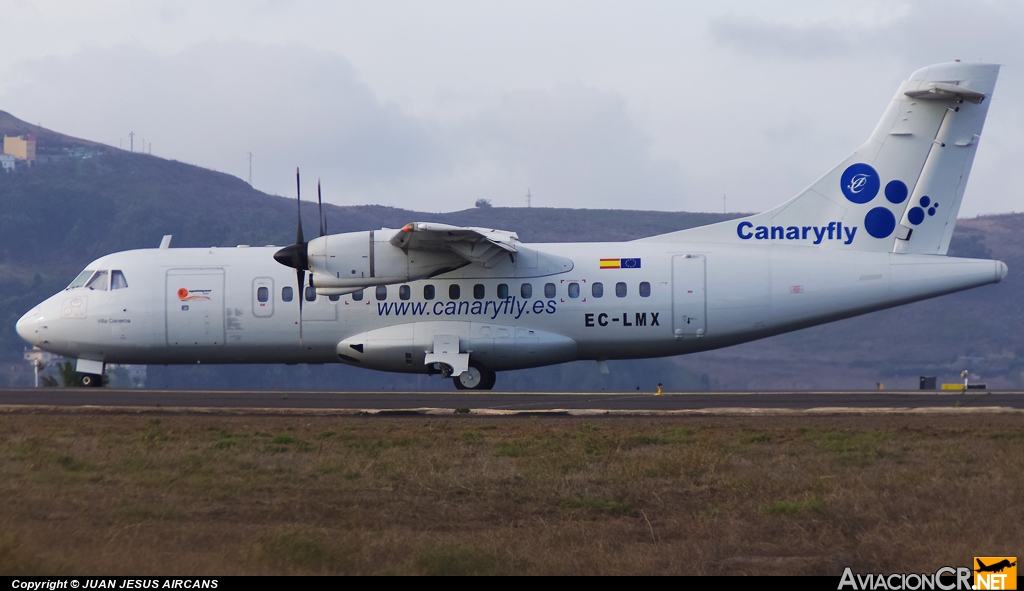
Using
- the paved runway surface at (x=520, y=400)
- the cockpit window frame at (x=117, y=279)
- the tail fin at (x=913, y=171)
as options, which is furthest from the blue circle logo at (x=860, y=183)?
the cockpit window frame at (x=117, y=279)

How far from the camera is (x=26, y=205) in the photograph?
518 feet

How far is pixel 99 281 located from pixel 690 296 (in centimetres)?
1715

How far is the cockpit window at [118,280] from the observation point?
98.7ft

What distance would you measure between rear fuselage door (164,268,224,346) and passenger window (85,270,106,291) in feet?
6.83

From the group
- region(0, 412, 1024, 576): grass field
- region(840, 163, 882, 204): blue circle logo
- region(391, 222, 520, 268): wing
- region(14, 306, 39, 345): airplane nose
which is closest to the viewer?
region(0, 412, 1024, 576): grass field

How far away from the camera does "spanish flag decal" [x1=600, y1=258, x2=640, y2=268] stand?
28477 millimetres

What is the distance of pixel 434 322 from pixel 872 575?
19706mm

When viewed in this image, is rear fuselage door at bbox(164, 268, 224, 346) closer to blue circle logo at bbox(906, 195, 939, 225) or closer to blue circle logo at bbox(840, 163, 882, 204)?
blue circle logo at bbox(840, 163, 882, 204)

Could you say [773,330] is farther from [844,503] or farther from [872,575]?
[872,575]

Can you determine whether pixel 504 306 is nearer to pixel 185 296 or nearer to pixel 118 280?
pixel 185 296

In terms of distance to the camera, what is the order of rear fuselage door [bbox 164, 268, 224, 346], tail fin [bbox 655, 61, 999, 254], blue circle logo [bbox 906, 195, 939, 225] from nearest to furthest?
tail fin [bbox 655, 61, 999, 254]
blue circle logo [bbox 906, 195, 939, 225]
rear fuselage door [bbox 164, 268, 224, 346]

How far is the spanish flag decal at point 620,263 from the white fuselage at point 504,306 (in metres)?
0.04

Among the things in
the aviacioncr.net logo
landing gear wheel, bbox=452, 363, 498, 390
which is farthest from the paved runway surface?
the aviacioncr.net logo

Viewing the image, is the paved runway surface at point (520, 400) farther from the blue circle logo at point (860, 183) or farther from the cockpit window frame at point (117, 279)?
the blue circle logo at point (860, 183)
